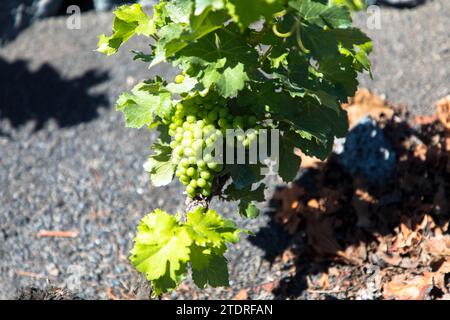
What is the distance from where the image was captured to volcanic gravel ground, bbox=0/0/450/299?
3.19m

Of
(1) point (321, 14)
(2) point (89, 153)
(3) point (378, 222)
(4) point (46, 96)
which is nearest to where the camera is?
(1) point (321, 14)

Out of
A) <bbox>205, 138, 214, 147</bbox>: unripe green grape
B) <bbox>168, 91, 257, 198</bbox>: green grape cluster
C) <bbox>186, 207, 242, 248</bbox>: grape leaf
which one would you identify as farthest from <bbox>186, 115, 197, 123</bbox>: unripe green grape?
<bbox>186, 207, 242, 248</bbox>: grape leaf

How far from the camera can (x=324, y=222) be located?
3092 mm

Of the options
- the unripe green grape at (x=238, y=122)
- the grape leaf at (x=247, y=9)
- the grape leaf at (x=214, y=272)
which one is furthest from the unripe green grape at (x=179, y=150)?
the grape leaf at (x=247, y=9)

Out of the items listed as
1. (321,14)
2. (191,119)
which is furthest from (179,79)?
(321,14)

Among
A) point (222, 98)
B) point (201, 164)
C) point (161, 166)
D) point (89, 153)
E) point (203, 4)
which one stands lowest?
point (89, 153)

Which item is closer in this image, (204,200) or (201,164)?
(201,164)

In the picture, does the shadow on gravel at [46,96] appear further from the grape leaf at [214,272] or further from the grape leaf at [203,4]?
the grape leaf at [203,4]

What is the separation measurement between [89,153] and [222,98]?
2.07 metres

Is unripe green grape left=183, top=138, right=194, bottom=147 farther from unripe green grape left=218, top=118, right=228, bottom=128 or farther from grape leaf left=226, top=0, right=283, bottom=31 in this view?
grape leaf left=226, top=0, right=283, bottom=31

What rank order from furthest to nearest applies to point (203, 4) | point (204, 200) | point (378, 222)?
1. point (378, 222)
2. point (204, 200)
3. point (203, 4)

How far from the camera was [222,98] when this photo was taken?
7.19 ft

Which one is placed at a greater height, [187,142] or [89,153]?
[187,142]

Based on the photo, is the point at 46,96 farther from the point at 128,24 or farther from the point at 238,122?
the point at 238,122
